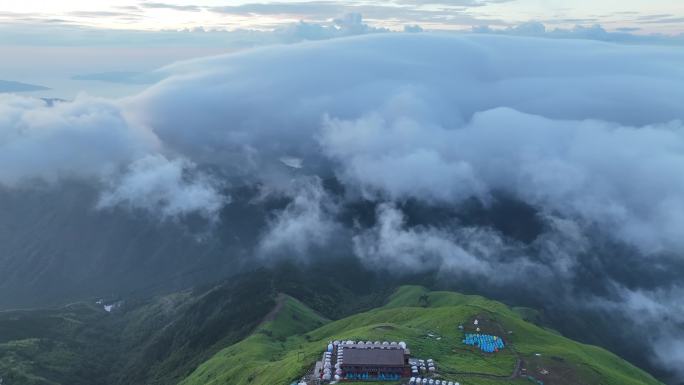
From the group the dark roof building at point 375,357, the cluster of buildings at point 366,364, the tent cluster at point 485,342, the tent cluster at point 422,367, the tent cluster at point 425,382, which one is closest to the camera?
the tent cluster at point 425,382

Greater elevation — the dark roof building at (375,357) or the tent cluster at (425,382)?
the tent cluster at (425,382)

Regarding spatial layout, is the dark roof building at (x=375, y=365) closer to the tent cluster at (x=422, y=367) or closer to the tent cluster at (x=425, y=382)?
the tent cluster at (x=422, y=367)

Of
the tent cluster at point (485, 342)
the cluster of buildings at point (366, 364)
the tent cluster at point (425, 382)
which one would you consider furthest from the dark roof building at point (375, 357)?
the tent cluster at point (485, 342)

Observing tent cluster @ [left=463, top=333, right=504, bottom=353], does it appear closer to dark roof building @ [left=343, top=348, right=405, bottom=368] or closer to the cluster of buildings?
the cluster of buildings

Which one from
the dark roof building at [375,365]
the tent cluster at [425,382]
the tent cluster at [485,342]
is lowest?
the tent cluster at [485,342]

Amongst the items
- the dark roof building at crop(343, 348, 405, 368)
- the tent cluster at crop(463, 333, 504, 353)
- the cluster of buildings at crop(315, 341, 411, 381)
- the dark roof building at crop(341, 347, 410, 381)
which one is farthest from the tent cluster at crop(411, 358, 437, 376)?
the tent cluster at crop(463, 333, 504, 353)

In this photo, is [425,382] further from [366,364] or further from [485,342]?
[485,342]

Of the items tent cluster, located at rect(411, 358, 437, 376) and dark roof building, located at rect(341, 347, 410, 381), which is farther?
tent cluster, located at rect(411, 358, 437, 376)

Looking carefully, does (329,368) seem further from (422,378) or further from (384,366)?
(422,378)
